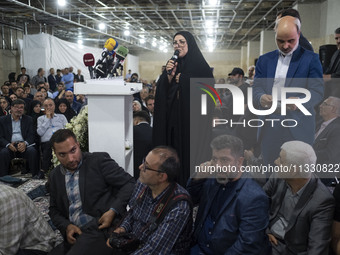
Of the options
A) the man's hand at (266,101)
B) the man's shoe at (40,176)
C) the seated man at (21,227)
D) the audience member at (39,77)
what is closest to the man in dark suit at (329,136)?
the man's hand at (266,101)

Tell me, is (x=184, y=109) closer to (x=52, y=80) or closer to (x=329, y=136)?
(x=329, y=136)

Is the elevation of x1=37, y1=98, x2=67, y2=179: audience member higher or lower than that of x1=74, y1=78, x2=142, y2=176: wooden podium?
lower

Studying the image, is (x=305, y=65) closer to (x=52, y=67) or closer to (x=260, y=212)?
(x=260, y=212)

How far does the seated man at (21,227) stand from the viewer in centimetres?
194

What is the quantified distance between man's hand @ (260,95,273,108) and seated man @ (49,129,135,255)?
0.94m

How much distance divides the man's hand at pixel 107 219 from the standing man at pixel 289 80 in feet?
3.29

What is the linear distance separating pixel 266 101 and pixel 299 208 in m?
0.59

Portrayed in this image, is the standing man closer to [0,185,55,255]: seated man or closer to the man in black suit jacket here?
[0,185,55,255]: seated man

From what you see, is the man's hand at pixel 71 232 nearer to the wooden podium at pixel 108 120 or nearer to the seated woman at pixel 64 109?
the wooden podium at pixel 108 120

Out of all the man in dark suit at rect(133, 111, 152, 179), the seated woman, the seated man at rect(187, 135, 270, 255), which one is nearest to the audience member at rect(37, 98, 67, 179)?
the seated woman

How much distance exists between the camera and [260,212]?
1738 millimetres

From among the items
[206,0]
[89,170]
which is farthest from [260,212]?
[206,0]

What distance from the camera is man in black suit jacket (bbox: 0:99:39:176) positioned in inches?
187

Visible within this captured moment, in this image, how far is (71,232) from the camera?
6.97 feet
